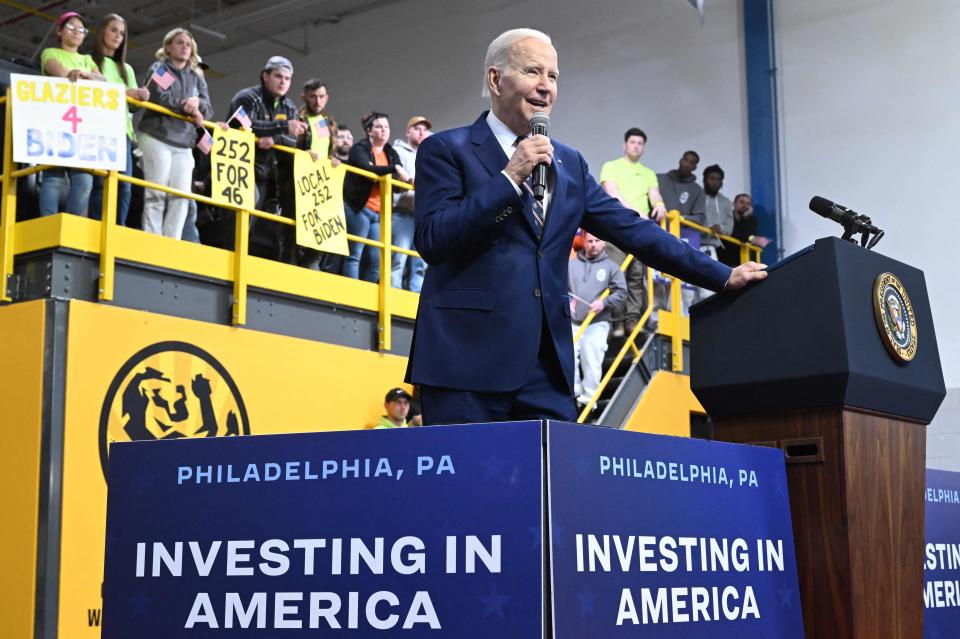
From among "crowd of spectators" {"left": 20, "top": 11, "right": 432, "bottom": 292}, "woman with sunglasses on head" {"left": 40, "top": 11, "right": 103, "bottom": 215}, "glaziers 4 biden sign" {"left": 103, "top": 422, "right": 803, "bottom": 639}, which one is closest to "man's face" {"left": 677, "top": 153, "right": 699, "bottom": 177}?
"crowd of spectators" {"left": 20, "top": 11, "right": 432, "bottom": 292}

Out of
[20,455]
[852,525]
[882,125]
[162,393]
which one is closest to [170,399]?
[162,393]

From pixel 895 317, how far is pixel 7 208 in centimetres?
503

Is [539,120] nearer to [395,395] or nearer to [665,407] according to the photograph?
[395,395]

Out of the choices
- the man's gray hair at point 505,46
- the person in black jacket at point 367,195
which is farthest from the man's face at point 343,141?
the man's gray hair at point 505,46

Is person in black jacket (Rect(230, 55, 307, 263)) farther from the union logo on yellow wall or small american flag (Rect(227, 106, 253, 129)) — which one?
the union logo on yellow wall

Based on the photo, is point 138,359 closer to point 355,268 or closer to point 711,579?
point 355,268

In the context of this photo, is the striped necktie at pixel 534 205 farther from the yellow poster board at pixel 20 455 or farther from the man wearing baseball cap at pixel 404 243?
the man wearing baseball cap at pixel 404 243

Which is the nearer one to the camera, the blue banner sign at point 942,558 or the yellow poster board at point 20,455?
the blue banner sign at point 942,558

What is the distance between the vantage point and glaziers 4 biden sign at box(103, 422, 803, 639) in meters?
1.90

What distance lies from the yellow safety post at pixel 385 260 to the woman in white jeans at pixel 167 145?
156 centimetres

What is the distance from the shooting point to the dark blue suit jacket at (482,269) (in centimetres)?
243

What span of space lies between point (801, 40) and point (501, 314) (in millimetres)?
10642

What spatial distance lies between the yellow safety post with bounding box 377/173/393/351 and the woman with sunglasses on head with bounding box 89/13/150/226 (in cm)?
189

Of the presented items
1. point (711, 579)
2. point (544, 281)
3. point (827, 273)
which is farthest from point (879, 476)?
point (544, 281)
